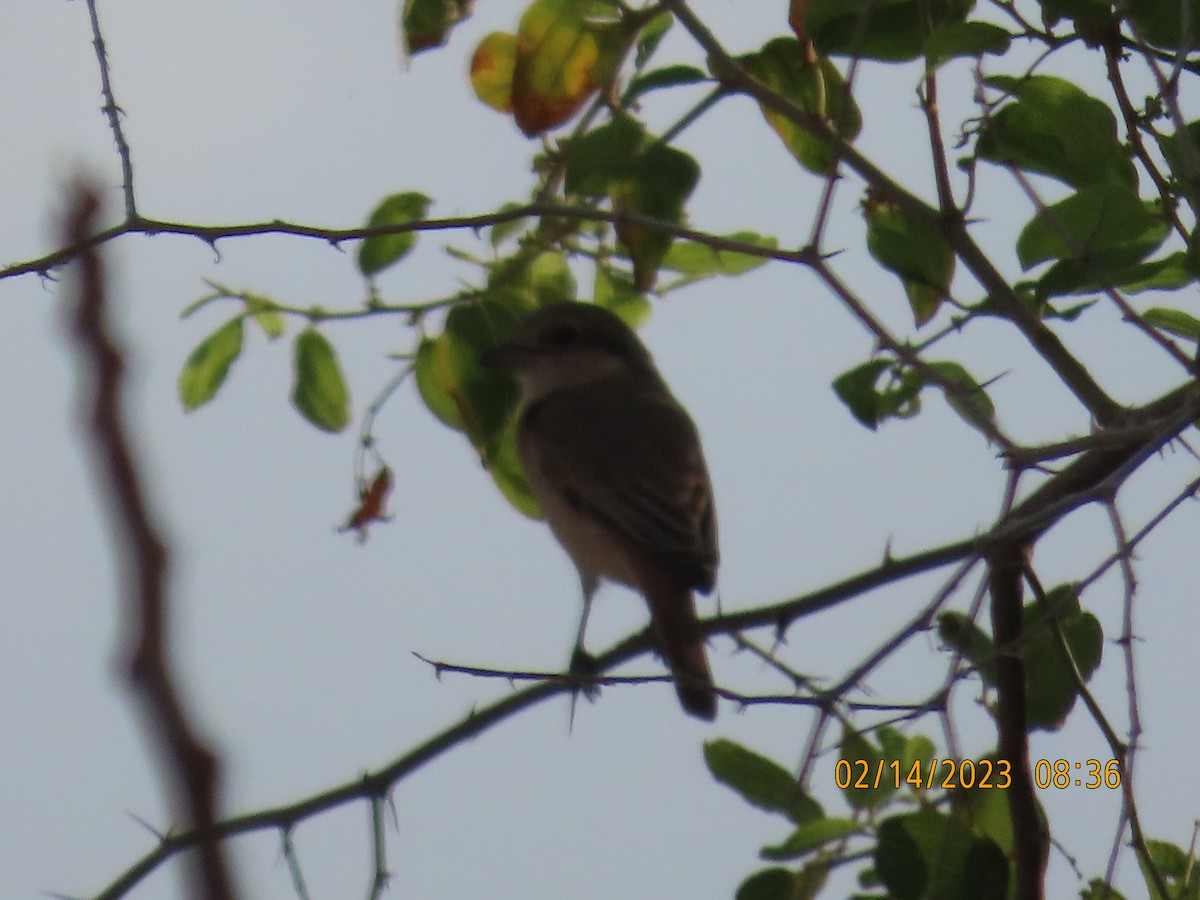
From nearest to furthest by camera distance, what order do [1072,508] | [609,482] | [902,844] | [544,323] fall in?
[1072,508] → [902,844] → [609,482] → [544,323]

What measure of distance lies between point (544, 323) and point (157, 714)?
16.4 feet

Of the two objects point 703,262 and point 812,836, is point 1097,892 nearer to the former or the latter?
point 812,836

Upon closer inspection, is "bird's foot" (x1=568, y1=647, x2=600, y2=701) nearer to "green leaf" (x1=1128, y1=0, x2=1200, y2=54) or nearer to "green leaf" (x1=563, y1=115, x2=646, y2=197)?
"green leaf" (x1=563, y1=115, x2=646, y2=197)

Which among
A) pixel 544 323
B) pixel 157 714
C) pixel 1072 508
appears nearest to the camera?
pixel 157 714

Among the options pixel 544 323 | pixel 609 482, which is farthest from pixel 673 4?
pixel 544 323

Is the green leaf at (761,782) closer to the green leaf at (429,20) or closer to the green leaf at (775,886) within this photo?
the green leaf at (775,886)

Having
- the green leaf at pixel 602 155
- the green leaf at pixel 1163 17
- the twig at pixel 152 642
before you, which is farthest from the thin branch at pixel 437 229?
the twig at pixel 152 642

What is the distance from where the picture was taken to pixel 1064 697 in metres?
3.39

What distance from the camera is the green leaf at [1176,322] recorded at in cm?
337

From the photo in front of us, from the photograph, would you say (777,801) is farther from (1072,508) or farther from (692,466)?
(692,466)

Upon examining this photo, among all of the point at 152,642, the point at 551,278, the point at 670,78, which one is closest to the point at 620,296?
the point at 551,278

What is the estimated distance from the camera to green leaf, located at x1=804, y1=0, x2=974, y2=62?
3.19 metres

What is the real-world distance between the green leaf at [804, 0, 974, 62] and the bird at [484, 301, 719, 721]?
102 cm

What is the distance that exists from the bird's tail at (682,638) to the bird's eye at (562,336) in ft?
4.82
